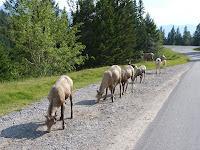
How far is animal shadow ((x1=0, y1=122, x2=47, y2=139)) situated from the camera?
23.8 ft

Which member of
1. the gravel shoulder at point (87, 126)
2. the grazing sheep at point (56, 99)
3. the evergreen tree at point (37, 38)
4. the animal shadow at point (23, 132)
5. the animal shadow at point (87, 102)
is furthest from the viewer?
the evergreen tree at point (37, 38)

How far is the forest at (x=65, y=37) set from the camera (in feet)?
65.2

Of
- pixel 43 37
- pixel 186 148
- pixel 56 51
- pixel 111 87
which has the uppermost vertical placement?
pixel 43 37

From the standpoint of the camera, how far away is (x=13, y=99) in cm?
1202

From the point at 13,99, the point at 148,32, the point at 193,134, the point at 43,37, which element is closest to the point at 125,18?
the point at 148,32

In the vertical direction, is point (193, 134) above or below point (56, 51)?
Answer: below

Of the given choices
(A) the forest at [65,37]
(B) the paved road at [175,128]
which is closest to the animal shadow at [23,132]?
(B) the paved road at [175,128]

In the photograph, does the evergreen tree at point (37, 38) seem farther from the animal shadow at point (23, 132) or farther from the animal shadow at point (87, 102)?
the animal shadow at point (23, 132)

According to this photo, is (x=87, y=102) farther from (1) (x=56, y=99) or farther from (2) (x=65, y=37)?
(2) (x=65, y=37)

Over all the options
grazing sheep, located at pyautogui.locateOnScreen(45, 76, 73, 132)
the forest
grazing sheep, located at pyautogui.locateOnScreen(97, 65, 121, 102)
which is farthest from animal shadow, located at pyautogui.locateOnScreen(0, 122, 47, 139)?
the forest

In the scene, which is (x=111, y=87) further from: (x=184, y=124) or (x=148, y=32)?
(x=148, y=32)

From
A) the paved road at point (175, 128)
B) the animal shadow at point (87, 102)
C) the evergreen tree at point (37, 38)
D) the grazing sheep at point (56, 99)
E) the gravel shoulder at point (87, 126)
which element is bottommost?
the paved road at point (175, 128)

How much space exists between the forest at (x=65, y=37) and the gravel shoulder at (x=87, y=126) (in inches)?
384

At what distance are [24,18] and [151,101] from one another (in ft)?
51.4
